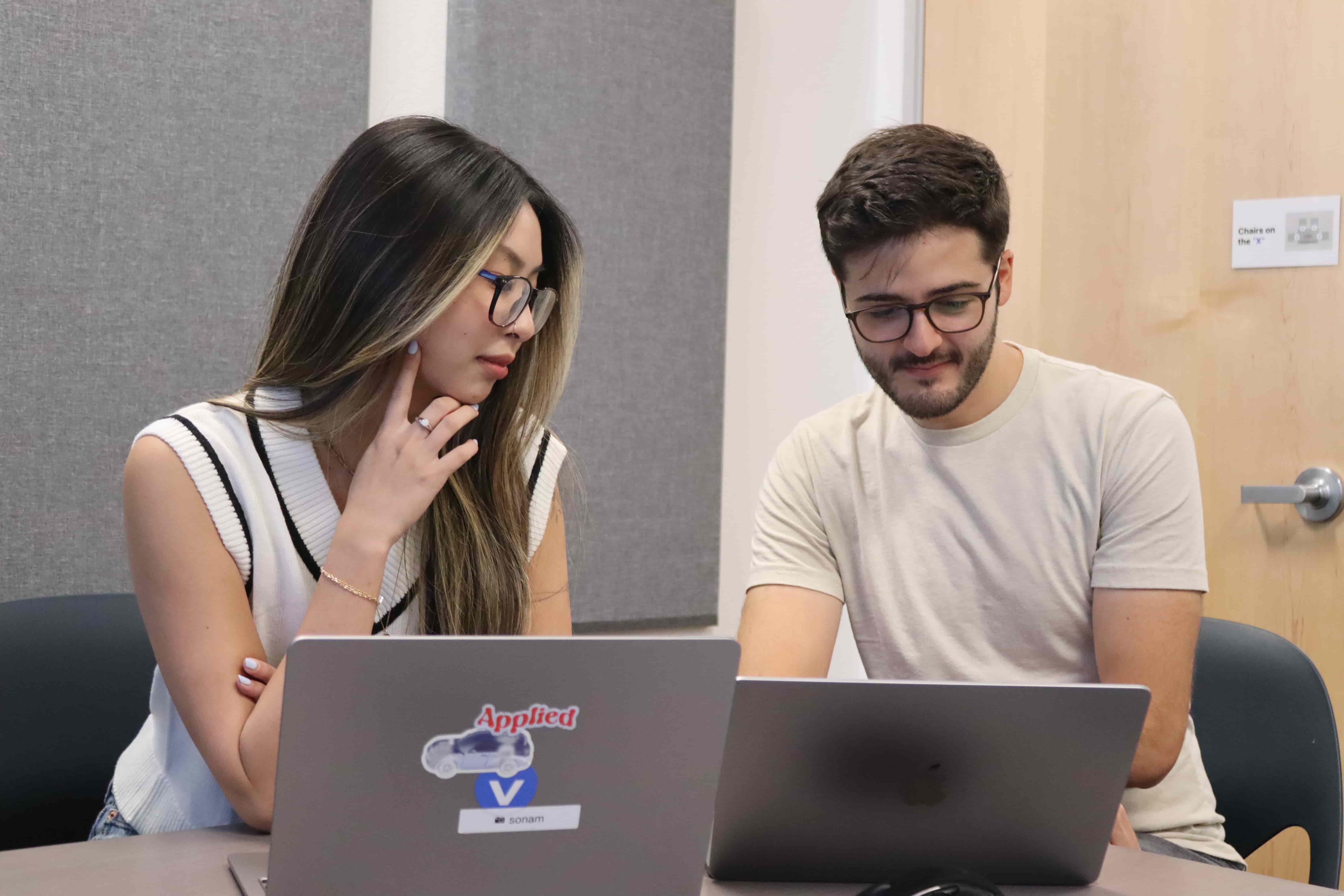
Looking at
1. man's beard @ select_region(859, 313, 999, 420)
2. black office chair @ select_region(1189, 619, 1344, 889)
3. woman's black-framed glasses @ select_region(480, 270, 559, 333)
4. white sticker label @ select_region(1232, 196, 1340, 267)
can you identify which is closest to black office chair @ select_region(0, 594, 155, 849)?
woman's black-framed glasses @ select_region(480, 270, 559, 333)

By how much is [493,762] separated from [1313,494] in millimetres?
1875

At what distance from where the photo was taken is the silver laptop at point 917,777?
928mm

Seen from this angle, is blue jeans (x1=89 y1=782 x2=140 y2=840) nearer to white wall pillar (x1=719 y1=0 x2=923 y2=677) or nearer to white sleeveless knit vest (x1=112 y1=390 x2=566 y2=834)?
white sleeveless knit vest (x1=112 y1=390 x2=566 y2=834)

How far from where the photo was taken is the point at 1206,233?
2348 millimetres

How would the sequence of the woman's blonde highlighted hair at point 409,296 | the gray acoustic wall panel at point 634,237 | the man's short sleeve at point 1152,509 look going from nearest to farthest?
the woman's blonde highlighted hair at point 409,296 → the man's short sleeve at point 1152,509 → the gray acoustic wall panel at point 634,237

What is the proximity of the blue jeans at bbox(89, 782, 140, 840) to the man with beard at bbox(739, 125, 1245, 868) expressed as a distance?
30.3 inches

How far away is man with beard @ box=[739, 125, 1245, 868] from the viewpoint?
1525 mm

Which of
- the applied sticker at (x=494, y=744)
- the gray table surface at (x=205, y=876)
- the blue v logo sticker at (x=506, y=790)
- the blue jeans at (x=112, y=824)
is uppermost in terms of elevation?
the applied sticker at (x=494, y=744)

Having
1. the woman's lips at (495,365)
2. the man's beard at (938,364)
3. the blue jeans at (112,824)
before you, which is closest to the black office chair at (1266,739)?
the man's beard at (938,364)

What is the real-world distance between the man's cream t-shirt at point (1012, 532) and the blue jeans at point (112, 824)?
2.81 feet

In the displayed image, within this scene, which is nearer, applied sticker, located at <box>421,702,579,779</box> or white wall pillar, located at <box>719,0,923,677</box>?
applied sticker, located at <box>421,702,579,779</box>

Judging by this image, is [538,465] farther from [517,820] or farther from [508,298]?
[517,820]

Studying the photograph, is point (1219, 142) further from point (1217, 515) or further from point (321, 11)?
point (321, 11)

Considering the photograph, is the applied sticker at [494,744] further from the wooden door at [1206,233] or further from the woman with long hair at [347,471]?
the wooden door at [1206,233]
